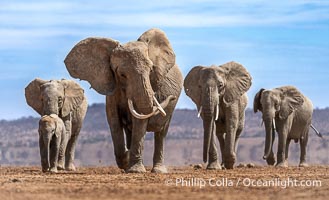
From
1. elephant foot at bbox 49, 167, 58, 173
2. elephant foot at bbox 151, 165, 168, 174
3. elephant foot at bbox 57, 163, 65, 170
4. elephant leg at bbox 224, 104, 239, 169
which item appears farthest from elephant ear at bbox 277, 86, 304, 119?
elephant foot at bbox 151, 165, 168, 174

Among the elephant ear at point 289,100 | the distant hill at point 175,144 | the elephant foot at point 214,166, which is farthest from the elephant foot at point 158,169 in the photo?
the distant hill at point 175,144

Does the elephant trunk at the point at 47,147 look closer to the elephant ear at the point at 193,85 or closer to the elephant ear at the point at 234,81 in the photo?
the elephant ear at the point at 193,85

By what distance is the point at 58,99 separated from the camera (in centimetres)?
3152

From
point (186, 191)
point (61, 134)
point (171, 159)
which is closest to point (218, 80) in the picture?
point (61, 134)

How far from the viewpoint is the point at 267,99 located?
38.4 meters

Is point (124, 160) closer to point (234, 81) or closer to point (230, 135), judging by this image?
point (230, 135)

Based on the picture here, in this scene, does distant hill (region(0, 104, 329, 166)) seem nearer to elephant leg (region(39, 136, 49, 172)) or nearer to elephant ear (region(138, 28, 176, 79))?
elephant leg (region(39, 136, 49, 172))

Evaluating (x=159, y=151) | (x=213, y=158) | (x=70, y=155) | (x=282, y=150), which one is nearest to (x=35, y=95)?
(x=70, y=155)

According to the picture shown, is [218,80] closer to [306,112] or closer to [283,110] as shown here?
[283,110]

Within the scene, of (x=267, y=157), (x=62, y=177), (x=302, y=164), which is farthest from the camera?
(x=302, y=164)

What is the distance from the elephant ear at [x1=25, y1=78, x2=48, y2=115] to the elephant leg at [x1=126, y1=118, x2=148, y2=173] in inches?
273

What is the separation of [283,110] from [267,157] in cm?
222

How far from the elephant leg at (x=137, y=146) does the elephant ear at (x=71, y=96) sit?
6354mm

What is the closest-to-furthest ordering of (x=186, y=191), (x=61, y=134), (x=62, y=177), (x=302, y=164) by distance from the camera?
(x=186, y=191) → (x=62, y=177) → (x=61, y=134) → (x=302, y=164)
